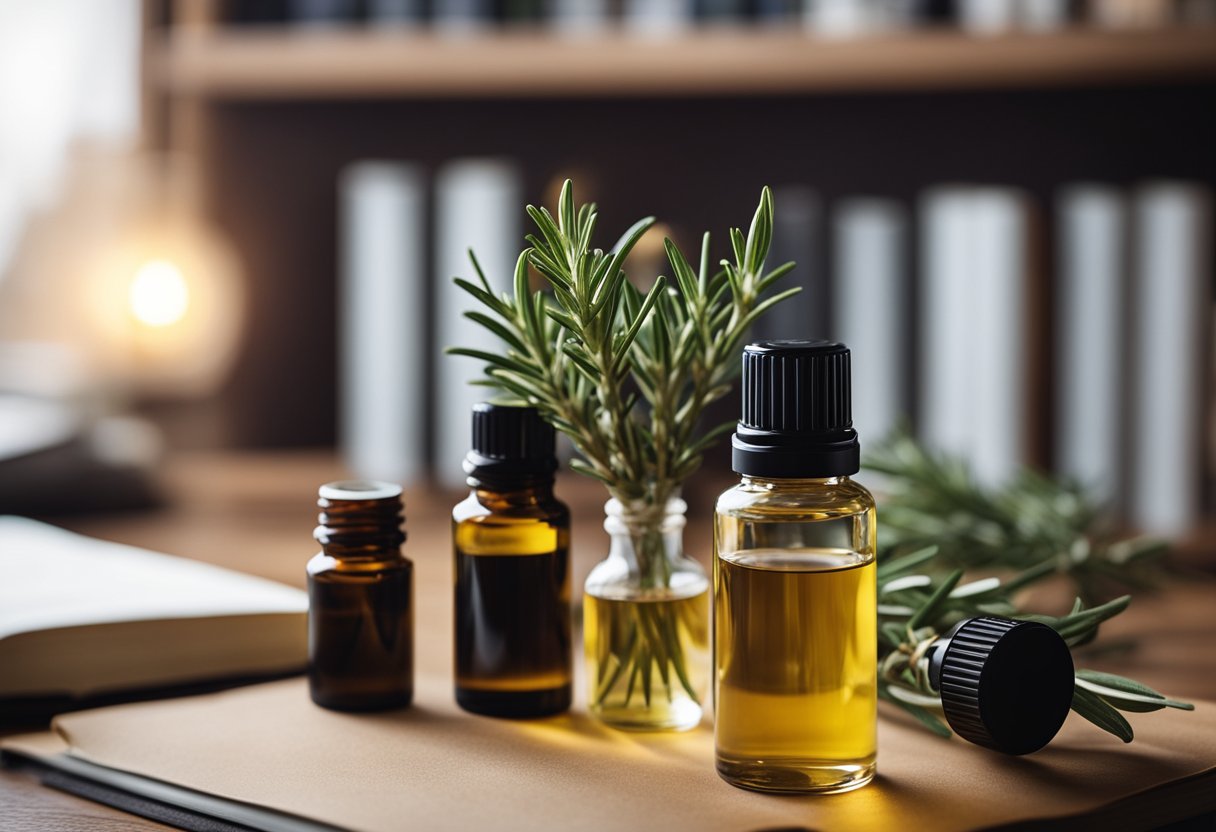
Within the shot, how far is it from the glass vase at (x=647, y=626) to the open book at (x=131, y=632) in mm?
202

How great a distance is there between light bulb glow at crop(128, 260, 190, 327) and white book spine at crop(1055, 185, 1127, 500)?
1070 millimetres

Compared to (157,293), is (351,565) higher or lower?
lower

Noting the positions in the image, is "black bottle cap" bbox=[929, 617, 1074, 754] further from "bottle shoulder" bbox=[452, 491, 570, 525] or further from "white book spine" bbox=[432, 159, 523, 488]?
"white book spine" bbox=[432, 159, 523, 488]

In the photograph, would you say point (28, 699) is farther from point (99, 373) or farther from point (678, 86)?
point (99, 373)

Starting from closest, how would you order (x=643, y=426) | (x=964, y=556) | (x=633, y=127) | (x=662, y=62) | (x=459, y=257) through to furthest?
(x=643, y=426) < (x=964, y=556) < (x=662, y=62) < (x=459, y=257) < (x=633, y=127)

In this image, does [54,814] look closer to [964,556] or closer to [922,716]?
[922,716]

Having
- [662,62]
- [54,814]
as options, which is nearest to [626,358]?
[54,814]

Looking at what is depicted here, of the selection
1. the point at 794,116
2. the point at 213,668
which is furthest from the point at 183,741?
the point at 794,116

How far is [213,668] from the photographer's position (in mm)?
734

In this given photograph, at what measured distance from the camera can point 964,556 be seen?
990mm

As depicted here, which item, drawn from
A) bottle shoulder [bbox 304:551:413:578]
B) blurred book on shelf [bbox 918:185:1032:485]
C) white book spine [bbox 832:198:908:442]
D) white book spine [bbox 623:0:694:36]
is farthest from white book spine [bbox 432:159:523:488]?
bottle shoulder [bbox 304:551:413:578]

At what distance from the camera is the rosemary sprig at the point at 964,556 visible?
621 mm

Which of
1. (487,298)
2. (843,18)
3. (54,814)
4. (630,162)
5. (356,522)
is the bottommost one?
(54,814)

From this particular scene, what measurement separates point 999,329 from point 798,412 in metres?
1.12
